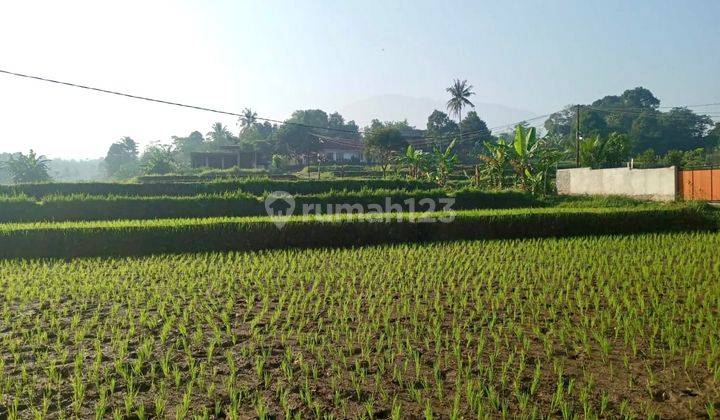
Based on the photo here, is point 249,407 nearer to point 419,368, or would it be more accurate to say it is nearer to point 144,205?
point 419,368

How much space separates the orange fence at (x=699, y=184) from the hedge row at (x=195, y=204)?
462cm

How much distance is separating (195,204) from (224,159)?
32176mm

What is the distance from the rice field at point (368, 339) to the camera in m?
3.68

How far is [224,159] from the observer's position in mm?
47812

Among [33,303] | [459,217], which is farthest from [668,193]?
[33,303]

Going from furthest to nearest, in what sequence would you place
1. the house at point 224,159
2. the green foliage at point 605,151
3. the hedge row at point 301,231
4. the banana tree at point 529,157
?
1. the house at point 224,159
2. the green foliage at point 605,151
3. the banana tree at point 529,157
4. the hedge row at point 301,231

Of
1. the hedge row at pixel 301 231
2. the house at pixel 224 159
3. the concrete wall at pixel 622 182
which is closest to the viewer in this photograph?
the hedge row at pixel 301 231

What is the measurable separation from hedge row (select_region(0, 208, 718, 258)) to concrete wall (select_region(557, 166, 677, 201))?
4.98 meters

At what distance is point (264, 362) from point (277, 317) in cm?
142

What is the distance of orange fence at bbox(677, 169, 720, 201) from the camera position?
1700cm

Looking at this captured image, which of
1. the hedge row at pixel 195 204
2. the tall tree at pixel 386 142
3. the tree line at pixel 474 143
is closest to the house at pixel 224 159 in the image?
the tree line at pixel 474 143

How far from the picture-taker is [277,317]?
5.79 metres

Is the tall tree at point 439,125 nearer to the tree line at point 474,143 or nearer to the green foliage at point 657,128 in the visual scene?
the tree line at point 474,143

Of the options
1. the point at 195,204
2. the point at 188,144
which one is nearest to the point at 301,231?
the point at 195,204
